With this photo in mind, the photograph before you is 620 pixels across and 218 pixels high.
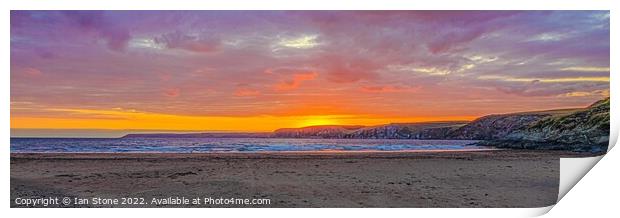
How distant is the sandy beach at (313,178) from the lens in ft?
16.6

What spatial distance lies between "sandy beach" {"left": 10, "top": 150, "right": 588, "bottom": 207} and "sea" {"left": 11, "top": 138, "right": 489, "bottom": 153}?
0.29ft

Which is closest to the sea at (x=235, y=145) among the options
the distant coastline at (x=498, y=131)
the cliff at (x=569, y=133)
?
the distant coastline at (x=498, y=131)

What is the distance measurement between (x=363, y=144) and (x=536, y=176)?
174 cm

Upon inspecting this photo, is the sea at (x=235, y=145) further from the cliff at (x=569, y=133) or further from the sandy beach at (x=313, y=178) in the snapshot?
the cliff at (x=569, y=133)

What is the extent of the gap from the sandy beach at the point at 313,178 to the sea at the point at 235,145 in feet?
0.29

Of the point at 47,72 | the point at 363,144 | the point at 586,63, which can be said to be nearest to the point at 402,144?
the point at 363,144

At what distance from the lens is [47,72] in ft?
17.1

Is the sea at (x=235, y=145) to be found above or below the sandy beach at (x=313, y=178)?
above

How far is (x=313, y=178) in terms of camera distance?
5.29 metres

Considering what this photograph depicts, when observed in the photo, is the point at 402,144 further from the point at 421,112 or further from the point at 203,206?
the point at 203,206

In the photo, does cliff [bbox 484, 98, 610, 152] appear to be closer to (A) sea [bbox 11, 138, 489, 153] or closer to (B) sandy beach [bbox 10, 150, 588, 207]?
(B) sandy beach [bbox 10, 150, 588, 207]

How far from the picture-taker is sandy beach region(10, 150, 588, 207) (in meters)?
5.05

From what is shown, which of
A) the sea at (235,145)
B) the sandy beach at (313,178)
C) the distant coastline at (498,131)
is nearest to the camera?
the sandy beach at (313,178)
